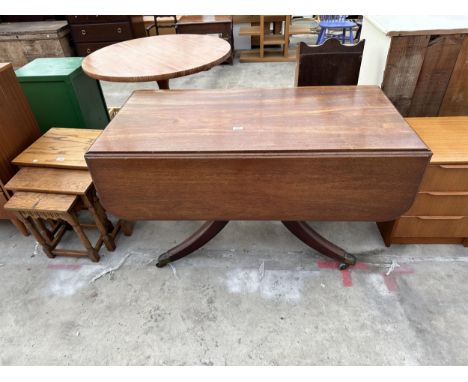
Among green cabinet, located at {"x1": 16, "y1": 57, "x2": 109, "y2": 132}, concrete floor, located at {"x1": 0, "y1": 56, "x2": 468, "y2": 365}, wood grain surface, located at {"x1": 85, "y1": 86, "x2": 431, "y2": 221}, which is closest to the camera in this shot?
wood grain surface, located at {"x1": 85, "y1": 86, "x2": 431, "y2": 221}

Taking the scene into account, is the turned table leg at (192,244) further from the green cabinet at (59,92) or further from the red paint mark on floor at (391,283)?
the green cabinet at (59,92)

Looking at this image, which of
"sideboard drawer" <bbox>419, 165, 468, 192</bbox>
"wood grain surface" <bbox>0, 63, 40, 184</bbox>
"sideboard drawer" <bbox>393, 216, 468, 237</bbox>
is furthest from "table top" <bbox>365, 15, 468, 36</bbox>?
"wood grain surface" <bbox>0, 63, 40, 184</bbox>

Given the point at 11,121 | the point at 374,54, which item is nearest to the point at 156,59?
the point at 11,121

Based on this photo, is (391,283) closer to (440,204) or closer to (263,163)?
(440,204)

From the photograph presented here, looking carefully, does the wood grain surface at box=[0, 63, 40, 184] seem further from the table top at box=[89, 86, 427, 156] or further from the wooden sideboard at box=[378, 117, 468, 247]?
the wooden sideboard at box=[378, 117, 468, 247]

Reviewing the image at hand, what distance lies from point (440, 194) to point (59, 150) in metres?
2.01

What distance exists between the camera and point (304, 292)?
1.58 m

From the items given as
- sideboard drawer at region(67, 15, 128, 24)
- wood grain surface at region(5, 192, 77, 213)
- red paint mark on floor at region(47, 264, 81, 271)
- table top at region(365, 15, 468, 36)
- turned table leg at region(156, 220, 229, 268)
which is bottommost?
red paint mark on floor at region(47, 264, 81, 271)

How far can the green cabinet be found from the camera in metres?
1.93

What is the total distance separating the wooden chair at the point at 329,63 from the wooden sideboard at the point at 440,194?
1.39 ft

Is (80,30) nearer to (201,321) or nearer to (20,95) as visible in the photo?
(20,95)

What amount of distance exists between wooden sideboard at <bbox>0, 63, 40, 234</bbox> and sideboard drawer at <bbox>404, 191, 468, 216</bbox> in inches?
83.7
